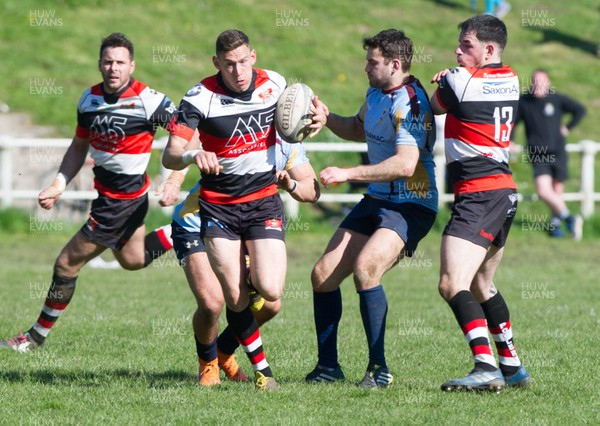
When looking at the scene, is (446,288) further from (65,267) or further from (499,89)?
(65,267)

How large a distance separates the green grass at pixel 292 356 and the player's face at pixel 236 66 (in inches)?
74.9

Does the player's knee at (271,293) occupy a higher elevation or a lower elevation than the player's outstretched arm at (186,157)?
lower

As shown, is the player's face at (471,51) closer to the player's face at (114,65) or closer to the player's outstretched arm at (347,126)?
the player's outstretched arm at (347,126)

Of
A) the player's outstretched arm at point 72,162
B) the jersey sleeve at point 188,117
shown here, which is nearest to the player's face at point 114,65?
the player's outstretched arm at point 72,162

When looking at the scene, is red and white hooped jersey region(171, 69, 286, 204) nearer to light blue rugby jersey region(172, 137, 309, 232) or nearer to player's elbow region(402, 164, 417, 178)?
light blue rugby jersey region(172, 137, 309, 232)

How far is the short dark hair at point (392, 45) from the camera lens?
6.70 m

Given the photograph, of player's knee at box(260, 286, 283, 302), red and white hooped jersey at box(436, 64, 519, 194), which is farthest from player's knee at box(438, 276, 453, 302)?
player's knee at box(260, 286, 283, 302)

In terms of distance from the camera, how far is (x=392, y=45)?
6691 millimetres

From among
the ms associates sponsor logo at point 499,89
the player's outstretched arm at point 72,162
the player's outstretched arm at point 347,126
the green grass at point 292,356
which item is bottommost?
the green grass at point 292,356

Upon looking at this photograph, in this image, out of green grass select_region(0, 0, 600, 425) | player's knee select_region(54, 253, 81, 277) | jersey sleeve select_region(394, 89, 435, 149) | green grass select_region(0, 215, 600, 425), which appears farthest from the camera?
player's knee select_region(54, 253, 81, 277)

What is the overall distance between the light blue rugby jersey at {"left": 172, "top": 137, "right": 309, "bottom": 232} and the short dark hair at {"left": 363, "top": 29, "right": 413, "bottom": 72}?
0.85 metres

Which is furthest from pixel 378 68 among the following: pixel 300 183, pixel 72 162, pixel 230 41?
pixel 72 162

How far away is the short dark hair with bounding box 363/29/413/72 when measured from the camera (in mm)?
6699

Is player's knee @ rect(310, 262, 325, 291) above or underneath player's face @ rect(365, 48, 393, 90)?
underneath
